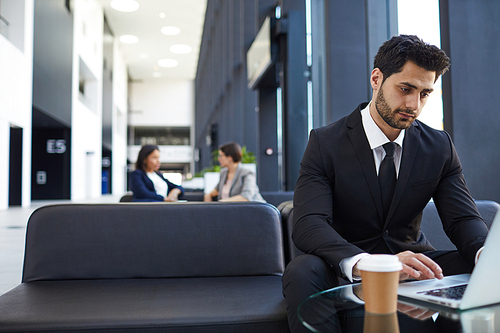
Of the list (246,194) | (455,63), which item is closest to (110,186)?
Result: (246,194)

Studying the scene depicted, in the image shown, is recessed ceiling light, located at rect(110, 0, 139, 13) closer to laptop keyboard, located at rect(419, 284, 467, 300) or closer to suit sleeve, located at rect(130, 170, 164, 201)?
suit sleeve, located at rect(130, 170, 164, 201)

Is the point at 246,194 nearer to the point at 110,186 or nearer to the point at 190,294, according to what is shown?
the point at 190,294

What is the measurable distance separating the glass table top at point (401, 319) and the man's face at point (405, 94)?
2.42ft

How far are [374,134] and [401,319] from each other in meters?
0.85

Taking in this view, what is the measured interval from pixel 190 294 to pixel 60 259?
0.66 metres

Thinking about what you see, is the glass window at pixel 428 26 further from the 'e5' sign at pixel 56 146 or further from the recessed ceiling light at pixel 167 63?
the recessed ceiling light at pixel 167 63

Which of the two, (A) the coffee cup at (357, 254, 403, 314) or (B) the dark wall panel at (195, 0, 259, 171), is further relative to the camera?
(B) the dark wall panel at (195, 0, 259, 171)

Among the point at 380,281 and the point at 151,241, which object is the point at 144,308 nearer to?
the point at 151,241

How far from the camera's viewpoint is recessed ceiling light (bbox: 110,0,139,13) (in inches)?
728

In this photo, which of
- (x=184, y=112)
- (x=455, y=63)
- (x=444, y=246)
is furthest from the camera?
(x=184, y=112)

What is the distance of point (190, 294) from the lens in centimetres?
167

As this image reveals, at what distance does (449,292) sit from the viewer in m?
1.02

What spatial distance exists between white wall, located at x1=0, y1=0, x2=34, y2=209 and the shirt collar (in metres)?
10.3

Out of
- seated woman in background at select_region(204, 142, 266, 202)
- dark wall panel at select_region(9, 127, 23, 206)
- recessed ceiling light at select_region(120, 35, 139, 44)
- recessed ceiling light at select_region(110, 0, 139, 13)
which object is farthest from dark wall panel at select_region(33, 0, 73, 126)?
seated woman in background at select_region(204, 142, 266, 202)
